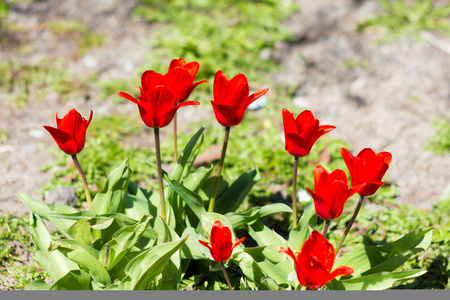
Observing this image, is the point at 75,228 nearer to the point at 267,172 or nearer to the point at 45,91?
the point at 267,172

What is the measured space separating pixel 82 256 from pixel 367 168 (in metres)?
1.09

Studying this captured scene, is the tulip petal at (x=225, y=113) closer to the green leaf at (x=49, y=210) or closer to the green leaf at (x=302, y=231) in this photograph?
the green leaf at (x=302, y=231)

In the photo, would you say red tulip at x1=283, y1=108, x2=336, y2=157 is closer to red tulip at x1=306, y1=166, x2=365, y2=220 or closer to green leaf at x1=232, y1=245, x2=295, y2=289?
red tulip at x1=306, y1=166, x2=365, y2=220

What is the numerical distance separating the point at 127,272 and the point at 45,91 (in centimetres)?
250

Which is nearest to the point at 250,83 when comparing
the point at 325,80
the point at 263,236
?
the point at 325,80

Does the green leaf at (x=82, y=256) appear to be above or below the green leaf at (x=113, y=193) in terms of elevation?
below

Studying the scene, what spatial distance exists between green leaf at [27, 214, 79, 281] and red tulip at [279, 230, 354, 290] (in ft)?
3.16

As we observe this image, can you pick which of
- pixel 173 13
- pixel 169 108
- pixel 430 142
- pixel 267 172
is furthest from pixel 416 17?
pixel 169 108

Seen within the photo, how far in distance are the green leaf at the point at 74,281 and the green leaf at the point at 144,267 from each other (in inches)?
7.0

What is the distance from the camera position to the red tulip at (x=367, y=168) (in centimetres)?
157

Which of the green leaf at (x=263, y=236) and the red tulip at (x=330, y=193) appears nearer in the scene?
the red tulip at (x=330, y=193)

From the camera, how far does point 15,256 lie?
89.7 inches

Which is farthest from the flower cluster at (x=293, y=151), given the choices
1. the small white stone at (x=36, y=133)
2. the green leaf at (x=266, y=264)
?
the small white stone at (x=36, y=133)

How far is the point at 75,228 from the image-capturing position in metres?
1.81
